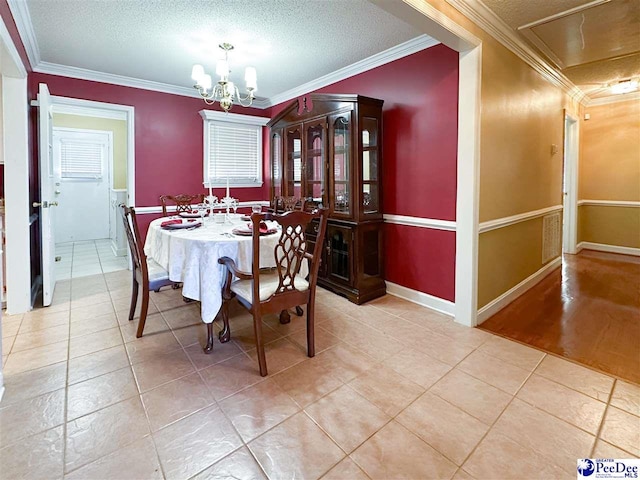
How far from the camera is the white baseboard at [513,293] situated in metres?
A: 2.99

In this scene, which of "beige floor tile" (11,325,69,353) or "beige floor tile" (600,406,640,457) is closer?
"beige floor tile" (600,406,640,457)

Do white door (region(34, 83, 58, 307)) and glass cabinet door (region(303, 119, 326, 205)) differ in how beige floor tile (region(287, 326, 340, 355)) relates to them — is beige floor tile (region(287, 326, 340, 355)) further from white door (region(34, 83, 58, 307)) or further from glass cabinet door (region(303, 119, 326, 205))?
white door (region(34, 83, 58, 307))

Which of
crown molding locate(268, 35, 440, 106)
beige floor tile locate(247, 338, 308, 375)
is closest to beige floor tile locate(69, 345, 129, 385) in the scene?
beige floor tile locate(247, 338, 308, 375)

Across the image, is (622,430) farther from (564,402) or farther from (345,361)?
(345,361)

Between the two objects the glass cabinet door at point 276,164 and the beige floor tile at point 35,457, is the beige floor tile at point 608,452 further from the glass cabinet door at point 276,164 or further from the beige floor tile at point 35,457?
the glass cabinet door at point 276,164

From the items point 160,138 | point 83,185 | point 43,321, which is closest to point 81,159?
point 83,185

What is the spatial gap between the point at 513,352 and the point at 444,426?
105 centimetres

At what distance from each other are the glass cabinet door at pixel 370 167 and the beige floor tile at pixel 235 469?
2362 mm

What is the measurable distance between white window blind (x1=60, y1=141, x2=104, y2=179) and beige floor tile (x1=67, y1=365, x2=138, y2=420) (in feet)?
18.7

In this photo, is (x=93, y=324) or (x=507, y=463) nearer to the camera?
(x=507, y=463)

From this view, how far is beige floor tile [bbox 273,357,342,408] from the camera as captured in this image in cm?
189

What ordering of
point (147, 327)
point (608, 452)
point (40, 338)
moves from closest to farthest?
1. point (608, 452)
2. point (40, 338)
3. point (147, 327)

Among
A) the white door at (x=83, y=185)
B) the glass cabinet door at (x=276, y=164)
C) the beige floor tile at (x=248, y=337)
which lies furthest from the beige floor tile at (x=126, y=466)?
the white door at (x=83, y=185)

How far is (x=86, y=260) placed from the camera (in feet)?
16.6
